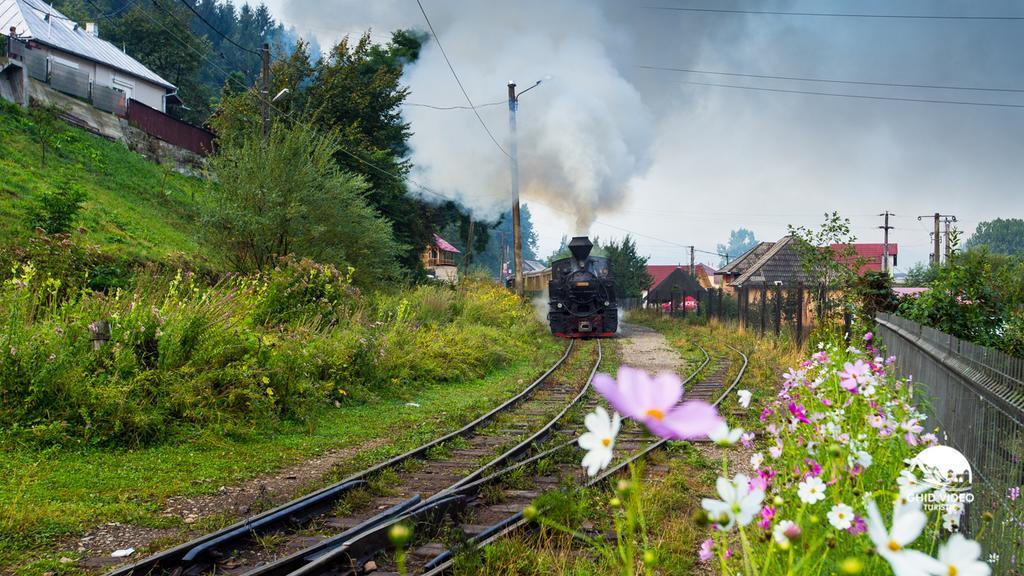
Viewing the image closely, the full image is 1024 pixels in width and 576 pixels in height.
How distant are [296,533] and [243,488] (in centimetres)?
145

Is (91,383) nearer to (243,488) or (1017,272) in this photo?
(243,488)

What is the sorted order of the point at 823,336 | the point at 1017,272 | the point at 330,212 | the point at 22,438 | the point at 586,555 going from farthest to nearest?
1. the point at 330,212
2. the point at 823,336
3. the point at 1017,272
4. the point at 22,438
5. the point at 586,555

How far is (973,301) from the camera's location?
32.3 feet

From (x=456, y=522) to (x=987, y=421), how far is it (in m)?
3.63

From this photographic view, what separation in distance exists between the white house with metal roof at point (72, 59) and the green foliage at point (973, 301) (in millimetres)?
34217

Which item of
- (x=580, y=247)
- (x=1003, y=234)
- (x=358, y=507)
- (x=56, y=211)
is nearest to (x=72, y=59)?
(x=56, y=211)

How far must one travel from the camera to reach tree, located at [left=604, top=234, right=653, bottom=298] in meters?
59.4

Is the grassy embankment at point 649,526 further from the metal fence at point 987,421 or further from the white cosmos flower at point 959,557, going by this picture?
the white cosmos flower at point 959,557

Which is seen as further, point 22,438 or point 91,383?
point 91,383

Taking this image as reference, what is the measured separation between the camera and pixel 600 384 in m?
1.13

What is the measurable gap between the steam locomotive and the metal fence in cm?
1892

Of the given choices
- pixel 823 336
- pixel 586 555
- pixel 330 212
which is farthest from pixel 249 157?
pixel 586 555

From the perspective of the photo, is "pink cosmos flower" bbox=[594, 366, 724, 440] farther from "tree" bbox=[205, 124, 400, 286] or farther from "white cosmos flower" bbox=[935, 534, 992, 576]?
"tree" bbox=[205, 124, 400, 286]

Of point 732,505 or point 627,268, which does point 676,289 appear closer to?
point 627,268
